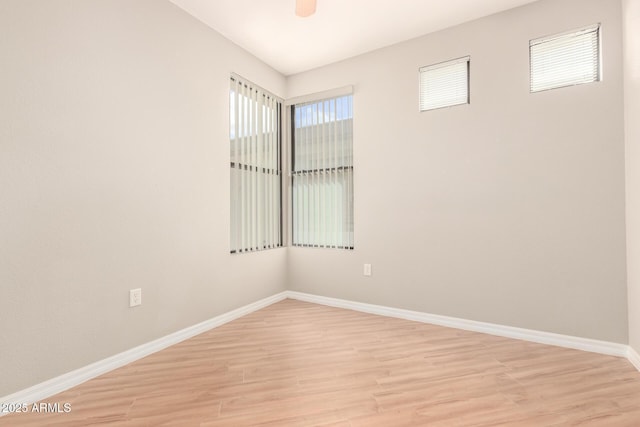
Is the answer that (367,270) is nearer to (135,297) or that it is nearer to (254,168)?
(254,168)

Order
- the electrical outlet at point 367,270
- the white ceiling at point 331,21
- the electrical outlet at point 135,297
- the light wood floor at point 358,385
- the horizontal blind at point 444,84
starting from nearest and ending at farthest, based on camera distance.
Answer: the light wood floor at point 358,385
the electrical outlet at point 135,297
the white ceiling at point 331,21
the horizontal blind at point 444,84
the electrical outlet at point 367,270

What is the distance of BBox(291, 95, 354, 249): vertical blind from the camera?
3.40 meters

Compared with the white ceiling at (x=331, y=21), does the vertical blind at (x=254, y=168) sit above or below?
below

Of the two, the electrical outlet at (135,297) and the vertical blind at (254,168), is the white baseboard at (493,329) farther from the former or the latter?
the electrical outlet at (135,297)

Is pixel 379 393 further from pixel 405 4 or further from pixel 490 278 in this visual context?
pixel 405 4

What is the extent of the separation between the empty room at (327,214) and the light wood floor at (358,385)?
0.02 metres

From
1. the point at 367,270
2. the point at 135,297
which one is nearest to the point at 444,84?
the point at 367,270

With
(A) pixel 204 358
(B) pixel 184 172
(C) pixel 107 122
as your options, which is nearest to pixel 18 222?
(C) pixel 107 122

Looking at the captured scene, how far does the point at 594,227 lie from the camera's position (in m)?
2.24

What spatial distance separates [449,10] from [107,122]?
286 centimetres

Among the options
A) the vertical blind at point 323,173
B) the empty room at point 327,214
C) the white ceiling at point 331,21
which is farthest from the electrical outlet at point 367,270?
the white ceiling at point 331,21

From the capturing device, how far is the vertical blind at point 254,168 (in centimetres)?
309

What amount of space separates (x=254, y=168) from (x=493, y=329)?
2.84 meters

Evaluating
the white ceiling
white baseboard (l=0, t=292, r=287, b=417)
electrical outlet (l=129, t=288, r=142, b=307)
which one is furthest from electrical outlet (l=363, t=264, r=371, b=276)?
the white ceiling
